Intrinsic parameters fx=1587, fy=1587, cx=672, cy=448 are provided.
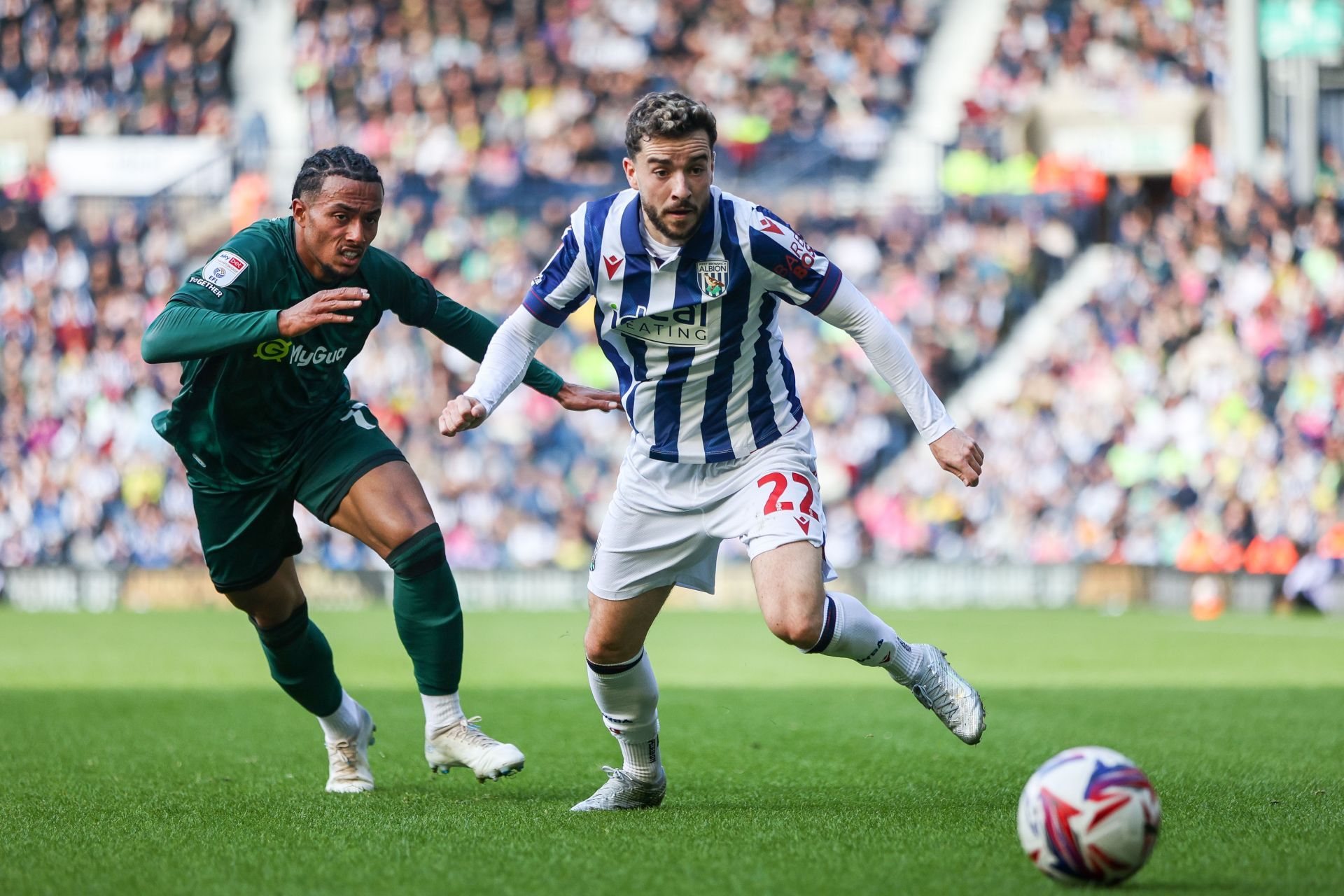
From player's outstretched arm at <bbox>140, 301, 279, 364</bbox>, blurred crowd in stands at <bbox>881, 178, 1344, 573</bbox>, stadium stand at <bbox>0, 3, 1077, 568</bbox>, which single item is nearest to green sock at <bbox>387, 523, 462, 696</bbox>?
player's outstretched arm at <bbox>140, 301, 279, 364</bbox>

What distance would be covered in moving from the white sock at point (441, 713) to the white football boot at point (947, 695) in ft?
5.51

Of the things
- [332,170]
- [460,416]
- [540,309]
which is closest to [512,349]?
[540,309]

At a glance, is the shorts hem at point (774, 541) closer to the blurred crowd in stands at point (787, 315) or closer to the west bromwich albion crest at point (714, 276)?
the west bromwich albion crest at point (714, 276)

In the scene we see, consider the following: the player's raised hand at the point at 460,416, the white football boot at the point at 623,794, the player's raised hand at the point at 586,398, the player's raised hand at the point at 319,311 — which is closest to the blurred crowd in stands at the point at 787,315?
the player's raised hand at the point at 586,398

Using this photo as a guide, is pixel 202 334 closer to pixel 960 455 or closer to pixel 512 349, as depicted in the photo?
pixel 512 349

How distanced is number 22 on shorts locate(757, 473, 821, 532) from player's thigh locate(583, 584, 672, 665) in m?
0.53

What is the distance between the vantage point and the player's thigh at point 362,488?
619 cm

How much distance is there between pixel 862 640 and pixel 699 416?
39.4 inches

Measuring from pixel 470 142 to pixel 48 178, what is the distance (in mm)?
6799

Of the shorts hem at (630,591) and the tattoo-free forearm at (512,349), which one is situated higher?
the tattoo-free forearm at (512,349)

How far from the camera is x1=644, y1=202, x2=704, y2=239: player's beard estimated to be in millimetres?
5465

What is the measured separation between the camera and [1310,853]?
15.4 feet

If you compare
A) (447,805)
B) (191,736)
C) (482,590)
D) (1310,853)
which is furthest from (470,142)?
(1310,853)

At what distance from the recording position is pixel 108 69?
26.8 metres
